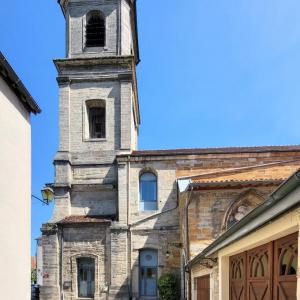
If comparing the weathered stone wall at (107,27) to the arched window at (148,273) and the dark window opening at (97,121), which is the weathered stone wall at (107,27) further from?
the arched window at (148,273)

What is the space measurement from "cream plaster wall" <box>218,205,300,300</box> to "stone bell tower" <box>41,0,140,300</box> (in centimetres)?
1393

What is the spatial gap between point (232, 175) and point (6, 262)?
12.6 m

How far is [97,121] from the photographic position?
959 inches

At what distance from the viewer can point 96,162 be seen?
74.6ft

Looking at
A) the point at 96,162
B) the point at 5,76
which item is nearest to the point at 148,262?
the point at 96,162

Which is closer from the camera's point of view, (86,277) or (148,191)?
(86,277)

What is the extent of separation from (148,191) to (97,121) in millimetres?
5356

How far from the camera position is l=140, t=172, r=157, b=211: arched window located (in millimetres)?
21891

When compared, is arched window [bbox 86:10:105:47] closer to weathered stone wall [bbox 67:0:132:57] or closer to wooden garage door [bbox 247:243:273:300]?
weathered stone wall [bbox 67:0:132:57]

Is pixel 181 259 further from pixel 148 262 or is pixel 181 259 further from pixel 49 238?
pixel 49 238

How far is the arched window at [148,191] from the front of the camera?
21.9 meters

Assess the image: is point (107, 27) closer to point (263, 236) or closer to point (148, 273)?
point (148, 273)

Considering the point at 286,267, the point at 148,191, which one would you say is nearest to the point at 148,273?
the point at 148,191

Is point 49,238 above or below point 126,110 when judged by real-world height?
below
